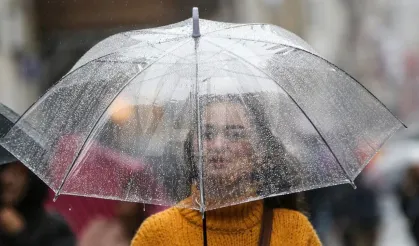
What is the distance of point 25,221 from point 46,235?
0.47ft

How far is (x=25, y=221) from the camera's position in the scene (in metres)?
4.64

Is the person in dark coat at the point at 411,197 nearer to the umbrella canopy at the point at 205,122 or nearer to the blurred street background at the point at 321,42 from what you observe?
the blurred street background at the point at 321,42

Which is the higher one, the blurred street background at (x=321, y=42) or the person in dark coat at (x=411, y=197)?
the blurred street background at (x=321, y=42)

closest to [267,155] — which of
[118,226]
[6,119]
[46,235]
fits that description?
[6,119]

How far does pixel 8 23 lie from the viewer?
7973 mm

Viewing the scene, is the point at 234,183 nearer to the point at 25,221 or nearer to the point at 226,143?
the point at 226,143

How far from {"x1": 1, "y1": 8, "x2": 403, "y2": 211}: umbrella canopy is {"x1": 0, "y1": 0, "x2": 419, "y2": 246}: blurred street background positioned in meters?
3.57

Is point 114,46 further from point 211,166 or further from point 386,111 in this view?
point 386,111

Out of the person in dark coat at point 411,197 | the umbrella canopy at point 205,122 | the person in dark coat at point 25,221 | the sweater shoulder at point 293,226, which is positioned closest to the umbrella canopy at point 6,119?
the umbrella canopy at point 205,122

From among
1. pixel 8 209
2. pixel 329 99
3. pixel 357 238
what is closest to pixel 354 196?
pixel 357 238

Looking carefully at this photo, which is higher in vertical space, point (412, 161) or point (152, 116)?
point (152, 116)

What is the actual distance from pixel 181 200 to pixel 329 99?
680mm

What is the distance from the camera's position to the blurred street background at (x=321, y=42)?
6.87 meters

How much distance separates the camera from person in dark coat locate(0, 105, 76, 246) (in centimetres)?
456
